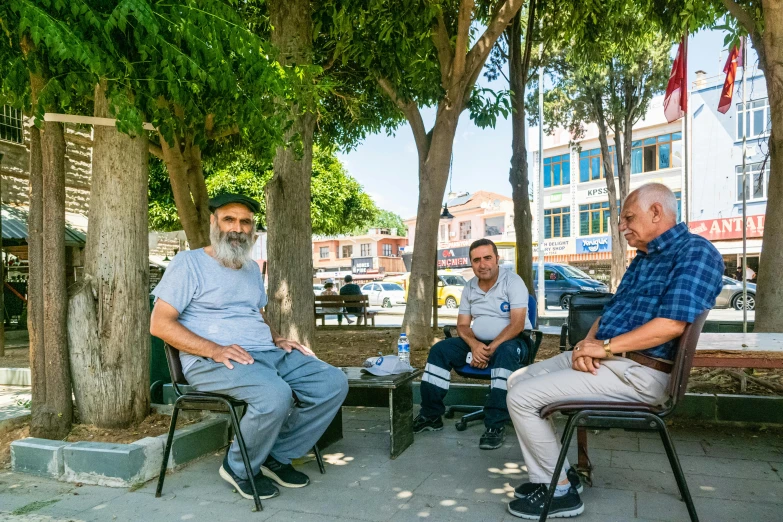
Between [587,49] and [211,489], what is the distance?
9.04 meters

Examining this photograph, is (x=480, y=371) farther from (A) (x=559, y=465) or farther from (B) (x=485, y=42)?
(B) (x=485, y=42)

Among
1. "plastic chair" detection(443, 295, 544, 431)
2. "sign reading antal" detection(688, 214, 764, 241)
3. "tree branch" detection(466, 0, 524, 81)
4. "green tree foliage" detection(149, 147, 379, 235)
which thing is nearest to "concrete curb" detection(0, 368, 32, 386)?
"plastic chair" detection(443, 295, 544, 431)

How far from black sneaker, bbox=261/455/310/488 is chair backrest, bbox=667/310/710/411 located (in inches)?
82.3

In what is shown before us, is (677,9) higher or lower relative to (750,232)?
higher

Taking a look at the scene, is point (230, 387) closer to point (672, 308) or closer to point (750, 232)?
point (672, 308)

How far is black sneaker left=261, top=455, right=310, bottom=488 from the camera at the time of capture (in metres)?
3.70

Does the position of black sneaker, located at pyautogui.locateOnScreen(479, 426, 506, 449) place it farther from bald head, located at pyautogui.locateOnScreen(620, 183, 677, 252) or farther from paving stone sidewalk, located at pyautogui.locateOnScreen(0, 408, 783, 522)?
bald head, located at pyautogui.locateOnScreen(620, 183, 677, 252)

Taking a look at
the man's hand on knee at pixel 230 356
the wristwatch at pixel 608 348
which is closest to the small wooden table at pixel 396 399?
the man's hand on knee at pixel 230 356

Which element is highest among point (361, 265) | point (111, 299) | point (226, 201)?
point (226, 201)

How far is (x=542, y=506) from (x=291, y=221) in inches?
182

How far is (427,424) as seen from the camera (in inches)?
196

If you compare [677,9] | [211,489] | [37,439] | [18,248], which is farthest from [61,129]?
[18,248]

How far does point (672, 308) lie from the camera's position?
2957 mm

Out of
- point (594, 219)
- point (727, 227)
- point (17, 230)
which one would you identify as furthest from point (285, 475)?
point (594, 219)
